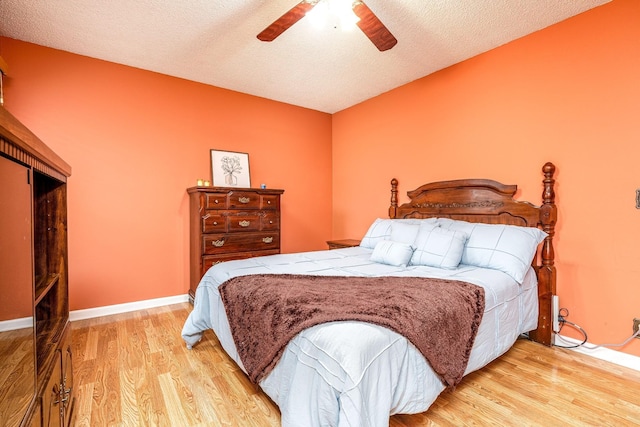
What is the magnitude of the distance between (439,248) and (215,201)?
2.22 meters

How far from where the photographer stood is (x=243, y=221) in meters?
3.45

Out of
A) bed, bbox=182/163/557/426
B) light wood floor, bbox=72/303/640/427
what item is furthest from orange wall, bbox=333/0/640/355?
light wood floor, bbox=72/303/640/427

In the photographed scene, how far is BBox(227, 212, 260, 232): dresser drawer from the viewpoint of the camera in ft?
11.1

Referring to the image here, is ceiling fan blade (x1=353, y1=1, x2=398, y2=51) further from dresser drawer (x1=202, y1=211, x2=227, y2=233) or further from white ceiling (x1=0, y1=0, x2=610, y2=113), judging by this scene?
dresser drawer (x1=202, y1=211, x2=227, y2=233)

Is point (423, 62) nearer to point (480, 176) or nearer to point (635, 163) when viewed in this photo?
point (480, 176)

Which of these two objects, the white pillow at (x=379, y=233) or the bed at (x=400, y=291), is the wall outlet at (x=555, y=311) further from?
the white pillow at (x=379, y=233)

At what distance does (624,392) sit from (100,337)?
3.65 meters

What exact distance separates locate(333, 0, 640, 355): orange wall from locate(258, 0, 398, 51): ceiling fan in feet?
4.51

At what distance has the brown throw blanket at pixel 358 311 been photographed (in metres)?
1.41

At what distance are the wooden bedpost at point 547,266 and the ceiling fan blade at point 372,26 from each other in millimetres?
1565

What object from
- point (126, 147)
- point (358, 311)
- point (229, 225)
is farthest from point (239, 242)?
point (358, 311)

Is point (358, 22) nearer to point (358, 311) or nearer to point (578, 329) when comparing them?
point (358, 311)

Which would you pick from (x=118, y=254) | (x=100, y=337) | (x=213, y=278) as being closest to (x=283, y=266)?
(x=213, y=278)

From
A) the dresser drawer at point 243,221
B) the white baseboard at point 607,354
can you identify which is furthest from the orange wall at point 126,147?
the white baseboard at point 607,354
